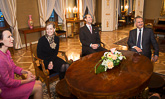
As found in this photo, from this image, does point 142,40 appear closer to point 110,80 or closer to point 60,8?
point 110,80

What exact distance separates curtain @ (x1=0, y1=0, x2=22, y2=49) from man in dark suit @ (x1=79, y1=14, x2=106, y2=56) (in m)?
3.29

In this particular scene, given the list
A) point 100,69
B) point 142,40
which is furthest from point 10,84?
point 142,40

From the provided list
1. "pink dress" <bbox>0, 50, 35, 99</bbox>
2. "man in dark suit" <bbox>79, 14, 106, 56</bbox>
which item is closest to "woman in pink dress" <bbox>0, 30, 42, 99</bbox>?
"pink dress" <bbox>0, 50, 35, 99</bbox>

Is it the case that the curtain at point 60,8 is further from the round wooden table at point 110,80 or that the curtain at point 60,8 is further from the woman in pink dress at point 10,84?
the woman in pink dress at point 10,84

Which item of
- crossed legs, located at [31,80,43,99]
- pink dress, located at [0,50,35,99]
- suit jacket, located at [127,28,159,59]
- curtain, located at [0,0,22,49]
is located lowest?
crossed legs, located at [31,80,43,99]

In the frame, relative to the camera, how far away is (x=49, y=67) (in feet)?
8.57

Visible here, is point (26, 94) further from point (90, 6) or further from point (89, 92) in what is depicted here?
point (90, 6)

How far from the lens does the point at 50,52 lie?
2.79 m

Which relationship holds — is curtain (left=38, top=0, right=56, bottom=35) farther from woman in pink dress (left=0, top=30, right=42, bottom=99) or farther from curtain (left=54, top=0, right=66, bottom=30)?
Answer: woman in pink dress (left=0, top=30, right=42, bottom=99)

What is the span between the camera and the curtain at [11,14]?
17.4 ft

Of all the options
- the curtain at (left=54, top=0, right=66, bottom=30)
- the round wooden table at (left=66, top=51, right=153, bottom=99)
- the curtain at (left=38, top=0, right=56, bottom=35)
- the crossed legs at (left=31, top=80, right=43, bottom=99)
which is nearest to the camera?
the round wooden table at (left=66, top=51, right=153, bottom=99)

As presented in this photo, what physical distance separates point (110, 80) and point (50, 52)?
4.85 feet

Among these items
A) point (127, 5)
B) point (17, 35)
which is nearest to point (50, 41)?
point (17, 35)

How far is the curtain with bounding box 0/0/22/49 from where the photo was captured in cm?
530
